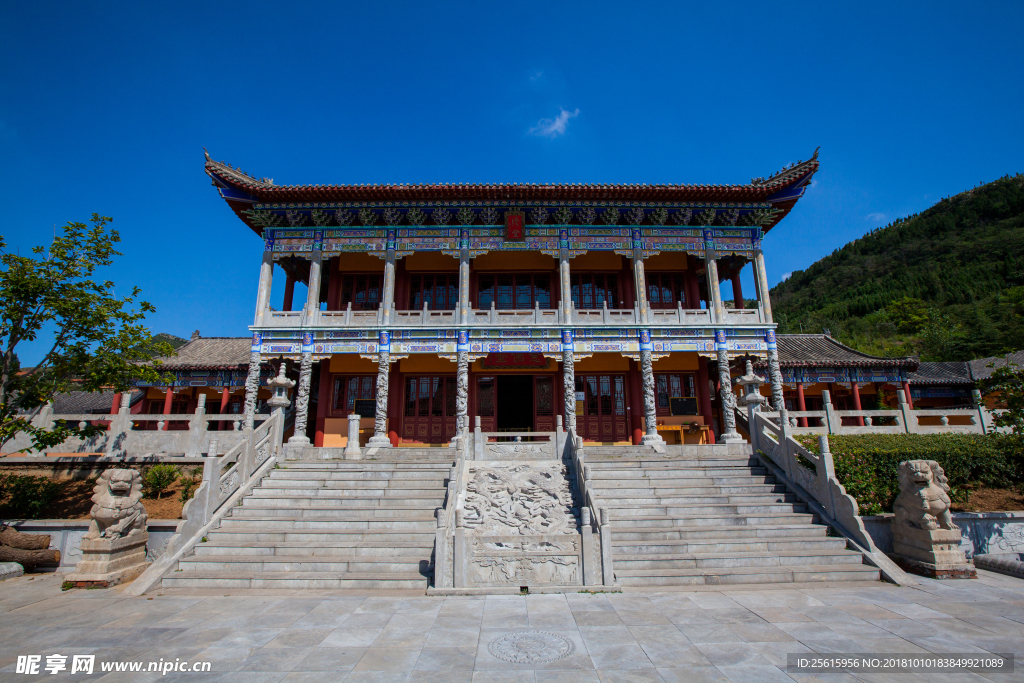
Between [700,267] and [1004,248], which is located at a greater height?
[1004,248]

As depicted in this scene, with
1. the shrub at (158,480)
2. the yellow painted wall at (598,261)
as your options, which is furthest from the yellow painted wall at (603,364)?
the shrub at (158,480)

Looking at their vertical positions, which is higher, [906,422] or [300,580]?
[906,422]

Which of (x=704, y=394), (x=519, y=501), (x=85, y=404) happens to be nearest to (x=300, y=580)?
(x=519, y=501)

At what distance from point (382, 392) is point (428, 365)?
7.43ft

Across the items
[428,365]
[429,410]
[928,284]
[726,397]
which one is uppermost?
[928,284]

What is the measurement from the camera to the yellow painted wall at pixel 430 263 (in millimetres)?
16094

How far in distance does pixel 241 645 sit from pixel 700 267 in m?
16.1

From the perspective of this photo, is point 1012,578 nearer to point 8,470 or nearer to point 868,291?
point 8,470

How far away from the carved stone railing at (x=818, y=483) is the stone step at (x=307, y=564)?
6987mm

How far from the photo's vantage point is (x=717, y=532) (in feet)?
26.7

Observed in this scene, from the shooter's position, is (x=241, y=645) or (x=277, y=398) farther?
(x=277, y=398)

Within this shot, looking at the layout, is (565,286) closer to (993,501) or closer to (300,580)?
(300,580)

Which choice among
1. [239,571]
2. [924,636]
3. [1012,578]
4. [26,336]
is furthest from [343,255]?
[1012,578]

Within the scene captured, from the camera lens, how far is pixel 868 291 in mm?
61594
